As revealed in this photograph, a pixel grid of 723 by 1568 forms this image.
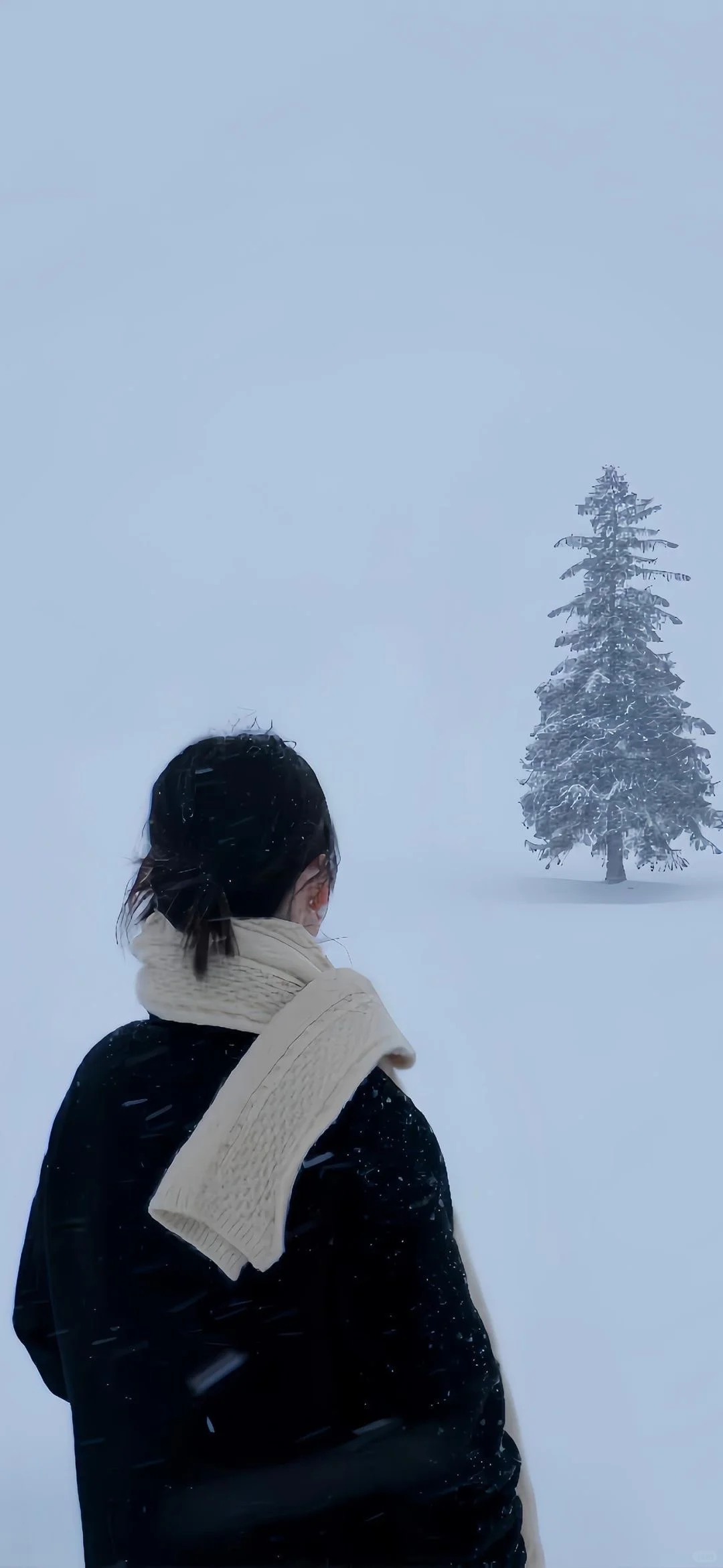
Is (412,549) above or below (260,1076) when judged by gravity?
above

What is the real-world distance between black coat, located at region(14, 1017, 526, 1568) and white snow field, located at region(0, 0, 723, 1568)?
0.39 metres

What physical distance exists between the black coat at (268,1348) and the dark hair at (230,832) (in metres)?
0.10

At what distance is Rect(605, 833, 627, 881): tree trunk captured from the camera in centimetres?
760

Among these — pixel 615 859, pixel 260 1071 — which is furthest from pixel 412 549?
pixel 260 1071

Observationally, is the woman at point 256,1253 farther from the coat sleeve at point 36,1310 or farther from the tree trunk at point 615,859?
the tree trunk at point 615,859

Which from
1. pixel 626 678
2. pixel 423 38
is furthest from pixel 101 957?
pixel 423 38

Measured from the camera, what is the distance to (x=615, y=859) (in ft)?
25.5

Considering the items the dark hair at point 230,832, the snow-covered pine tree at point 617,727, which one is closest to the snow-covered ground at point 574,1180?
the dark hair at point 230,832

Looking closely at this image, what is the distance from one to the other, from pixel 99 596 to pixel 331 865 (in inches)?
490

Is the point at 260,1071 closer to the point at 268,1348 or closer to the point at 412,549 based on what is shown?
the point at 268,1348

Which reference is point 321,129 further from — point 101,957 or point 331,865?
point 331,865

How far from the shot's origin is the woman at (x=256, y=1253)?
69 centimetres

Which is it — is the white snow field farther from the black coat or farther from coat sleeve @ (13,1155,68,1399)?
coat sleeve @ (13,1155,68,1399)

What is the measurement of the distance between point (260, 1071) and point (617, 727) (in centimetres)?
815
